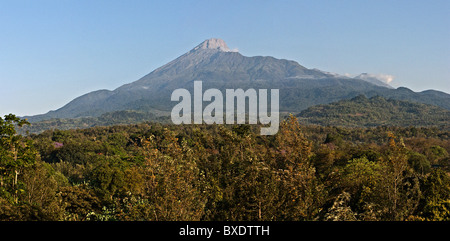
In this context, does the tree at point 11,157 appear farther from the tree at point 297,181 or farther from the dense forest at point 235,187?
the tree at point 297,181

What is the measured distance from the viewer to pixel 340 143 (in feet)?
170

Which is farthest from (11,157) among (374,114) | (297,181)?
(374,114)

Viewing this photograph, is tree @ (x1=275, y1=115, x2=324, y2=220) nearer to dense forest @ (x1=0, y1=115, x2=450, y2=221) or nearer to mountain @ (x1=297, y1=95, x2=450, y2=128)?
dense forest @ (x1=0, y1=115, x2=450, y2=221)

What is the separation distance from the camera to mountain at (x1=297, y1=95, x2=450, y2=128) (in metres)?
140

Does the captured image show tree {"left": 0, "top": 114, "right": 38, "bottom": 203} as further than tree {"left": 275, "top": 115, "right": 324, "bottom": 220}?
Yes

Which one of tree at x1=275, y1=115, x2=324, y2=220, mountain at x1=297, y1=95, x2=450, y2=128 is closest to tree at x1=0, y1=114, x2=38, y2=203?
tree at x1=275, y1=115, x2=324, y2=220

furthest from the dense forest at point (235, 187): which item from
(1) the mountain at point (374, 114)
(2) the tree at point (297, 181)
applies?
(1) the mountain at point (374, 114)

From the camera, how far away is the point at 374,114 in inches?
6176

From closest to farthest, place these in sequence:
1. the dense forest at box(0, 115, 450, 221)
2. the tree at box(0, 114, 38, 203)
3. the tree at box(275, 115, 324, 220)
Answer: the dense forest at box(0, 115, 450, 221)
the tree at box(275, 115, 324, 220)
the tree at box(0, 114, 38, 203)

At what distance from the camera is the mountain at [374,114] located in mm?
139700

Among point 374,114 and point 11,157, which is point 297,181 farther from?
point 374,114
